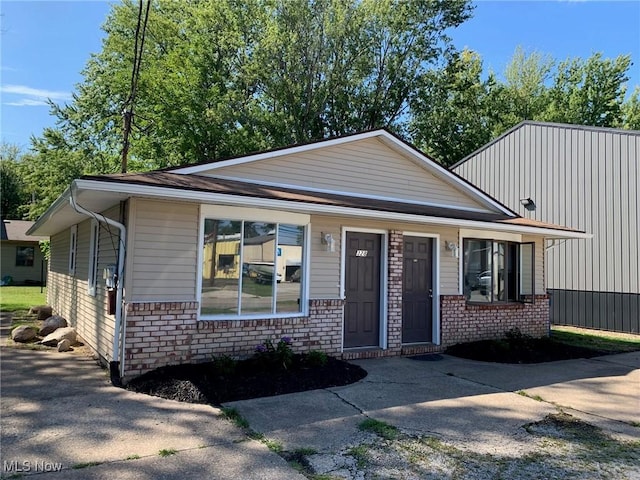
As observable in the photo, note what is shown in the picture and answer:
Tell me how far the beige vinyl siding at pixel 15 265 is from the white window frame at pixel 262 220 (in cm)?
2567

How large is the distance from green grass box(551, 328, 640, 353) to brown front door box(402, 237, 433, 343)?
4.05m

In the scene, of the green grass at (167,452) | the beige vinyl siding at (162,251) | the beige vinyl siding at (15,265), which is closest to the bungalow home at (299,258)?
the beige vinyl siding at (162,251)

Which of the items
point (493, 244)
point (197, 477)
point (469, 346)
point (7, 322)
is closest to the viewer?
point (197, 477)

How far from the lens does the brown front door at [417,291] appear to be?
8.95 m

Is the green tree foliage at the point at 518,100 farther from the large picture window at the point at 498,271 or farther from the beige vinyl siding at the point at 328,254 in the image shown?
the beige vinyl siding at the point at 328,254

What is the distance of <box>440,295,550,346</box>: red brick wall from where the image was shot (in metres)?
9.25

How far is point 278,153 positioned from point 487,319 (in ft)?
18.8

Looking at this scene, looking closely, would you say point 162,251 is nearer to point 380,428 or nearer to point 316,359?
point 316,359

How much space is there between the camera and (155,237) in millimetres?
6344

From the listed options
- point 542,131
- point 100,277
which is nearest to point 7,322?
point 100,277

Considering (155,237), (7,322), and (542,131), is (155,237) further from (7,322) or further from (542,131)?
(542,131)

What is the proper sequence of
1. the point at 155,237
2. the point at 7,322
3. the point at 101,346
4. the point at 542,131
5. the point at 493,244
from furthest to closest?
the point at 542,131, the point at 7,322, the point at 493,244, the point at 101,346, the point at 155,237

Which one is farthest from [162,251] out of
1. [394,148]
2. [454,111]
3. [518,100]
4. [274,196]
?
[518,100]

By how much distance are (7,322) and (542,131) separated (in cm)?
1704
